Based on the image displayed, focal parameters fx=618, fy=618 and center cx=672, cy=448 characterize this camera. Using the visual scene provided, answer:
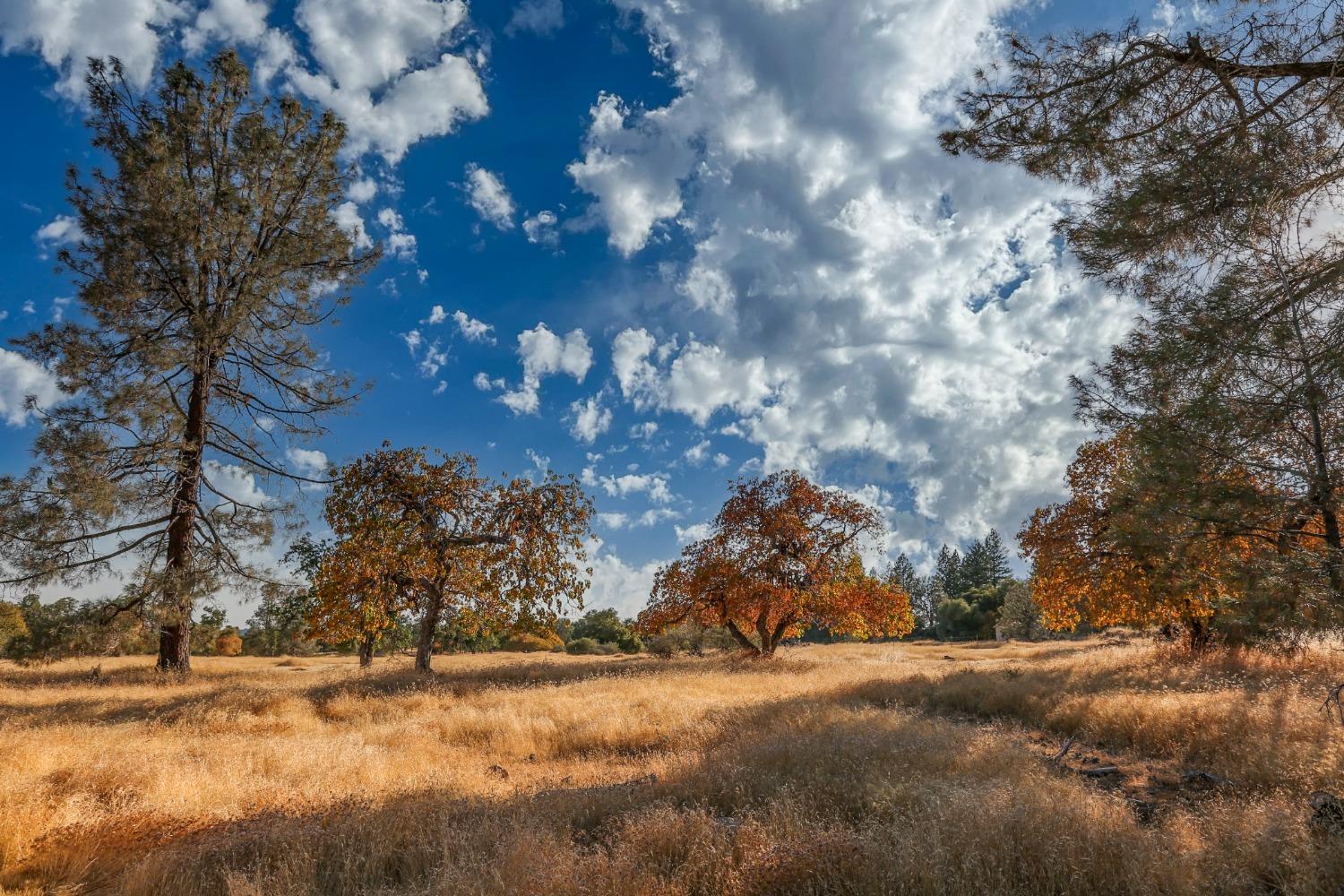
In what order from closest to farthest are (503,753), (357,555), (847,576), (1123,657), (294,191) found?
(503,753) < (357,555) < (1123,657) < (294,191) < (847,576)

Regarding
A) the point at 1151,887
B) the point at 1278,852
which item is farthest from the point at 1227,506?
the point at 1151,887

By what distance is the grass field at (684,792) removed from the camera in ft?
14.5

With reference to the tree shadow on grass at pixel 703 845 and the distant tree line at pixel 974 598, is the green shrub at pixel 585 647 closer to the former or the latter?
the distant tree line at pixel 974 598

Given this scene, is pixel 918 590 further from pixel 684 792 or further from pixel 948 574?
pixel 684 792

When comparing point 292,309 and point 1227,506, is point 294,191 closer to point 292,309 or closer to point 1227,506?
point 292,309

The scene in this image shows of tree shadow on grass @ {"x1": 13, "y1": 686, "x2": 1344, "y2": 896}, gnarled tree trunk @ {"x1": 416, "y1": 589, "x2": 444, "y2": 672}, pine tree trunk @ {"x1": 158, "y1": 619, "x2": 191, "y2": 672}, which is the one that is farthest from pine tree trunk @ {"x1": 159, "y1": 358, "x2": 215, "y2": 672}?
tree shadow on grass @ {"x1": 13, "y1": 686, "x2": 1344, "y2": 896}

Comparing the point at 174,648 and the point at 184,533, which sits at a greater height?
the point at 184,533

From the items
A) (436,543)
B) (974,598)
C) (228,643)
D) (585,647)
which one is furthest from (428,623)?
(974,598)

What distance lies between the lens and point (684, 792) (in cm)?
684

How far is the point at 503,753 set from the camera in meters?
9.93

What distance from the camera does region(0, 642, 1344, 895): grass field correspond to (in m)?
4.41

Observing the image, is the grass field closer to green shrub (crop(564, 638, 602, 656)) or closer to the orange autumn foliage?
the orange autumn foliage

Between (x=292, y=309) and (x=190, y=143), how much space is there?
17.1 ft

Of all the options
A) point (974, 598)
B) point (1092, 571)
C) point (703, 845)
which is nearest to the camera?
point (703, 845)
